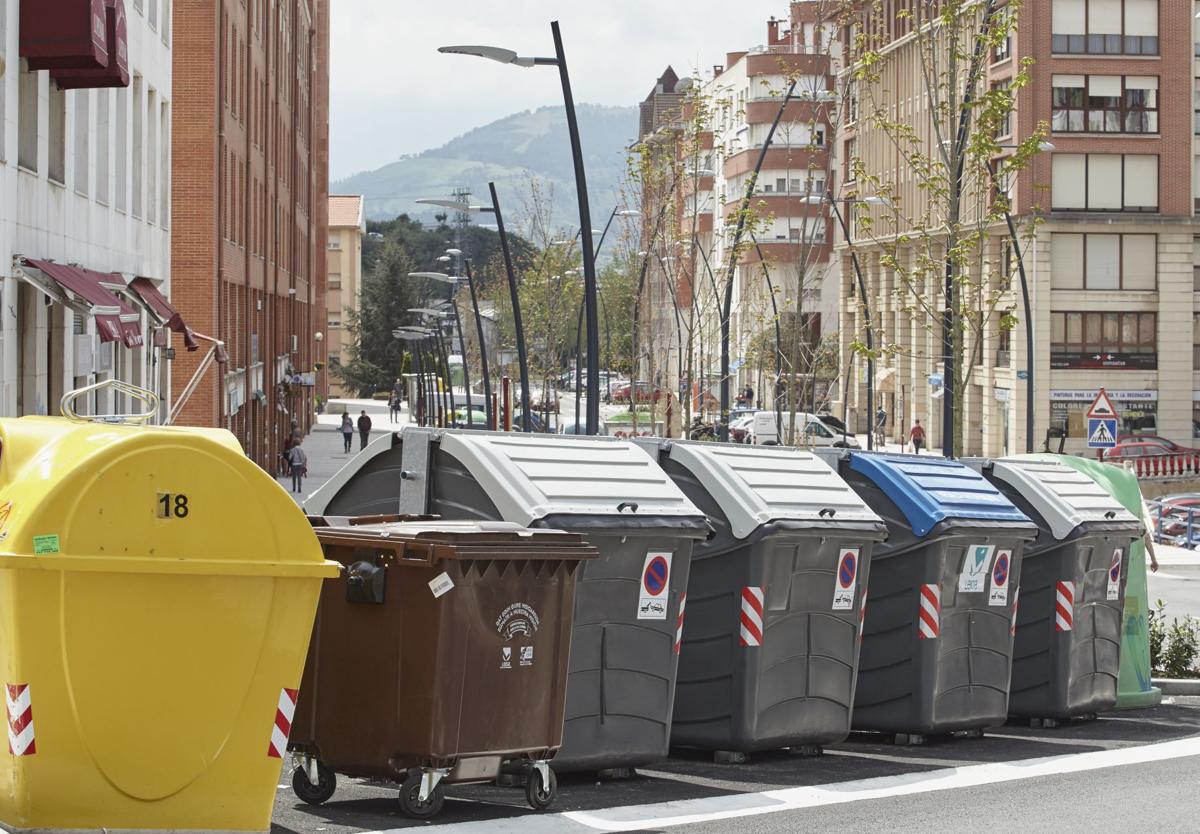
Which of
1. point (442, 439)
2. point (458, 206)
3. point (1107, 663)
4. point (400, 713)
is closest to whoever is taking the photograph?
point (400, 713)

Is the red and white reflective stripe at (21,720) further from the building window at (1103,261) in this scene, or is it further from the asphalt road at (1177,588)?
the building window at (1103,261)

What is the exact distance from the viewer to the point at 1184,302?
64750mm

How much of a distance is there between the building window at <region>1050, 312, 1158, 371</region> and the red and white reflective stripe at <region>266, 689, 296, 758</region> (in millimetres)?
59510

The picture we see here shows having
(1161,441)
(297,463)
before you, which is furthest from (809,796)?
(1161,441)

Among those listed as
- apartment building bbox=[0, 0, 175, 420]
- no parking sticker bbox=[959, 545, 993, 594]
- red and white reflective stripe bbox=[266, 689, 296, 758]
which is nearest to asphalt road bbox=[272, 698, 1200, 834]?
red and white reflective stripe bbox=[266, 689, 296, 758]

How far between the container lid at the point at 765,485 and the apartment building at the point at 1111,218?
2109 inches

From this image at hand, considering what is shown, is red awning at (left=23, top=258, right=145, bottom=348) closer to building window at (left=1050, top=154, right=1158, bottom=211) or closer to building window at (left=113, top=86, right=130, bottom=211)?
building window at (left=113, top=86, right=130, bottom=211)

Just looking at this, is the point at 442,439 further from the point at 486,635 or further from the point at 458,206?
the point at 458,206

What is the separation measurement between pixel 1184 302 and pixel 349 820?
60.0 m

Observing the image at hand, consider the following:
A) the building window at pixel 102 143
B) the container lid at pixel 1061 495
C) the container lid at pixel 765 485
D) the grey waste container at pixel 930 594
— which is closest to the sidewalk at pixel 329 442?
the building window at pixel 102 143

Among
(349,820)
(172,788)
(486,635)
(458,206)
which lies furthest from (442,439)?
(458,206)

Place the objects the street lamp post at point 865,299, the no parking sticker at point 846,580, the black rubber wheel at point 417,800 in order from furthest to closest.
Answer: the street lamp post at point 865,299
the no parking sticker at point 846,580
the black rubber wheel at point 417,800

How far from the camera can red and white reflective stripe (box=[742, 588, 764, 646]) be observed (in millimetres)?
11117

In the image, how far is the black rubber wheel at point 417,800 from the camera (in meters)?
8.98
